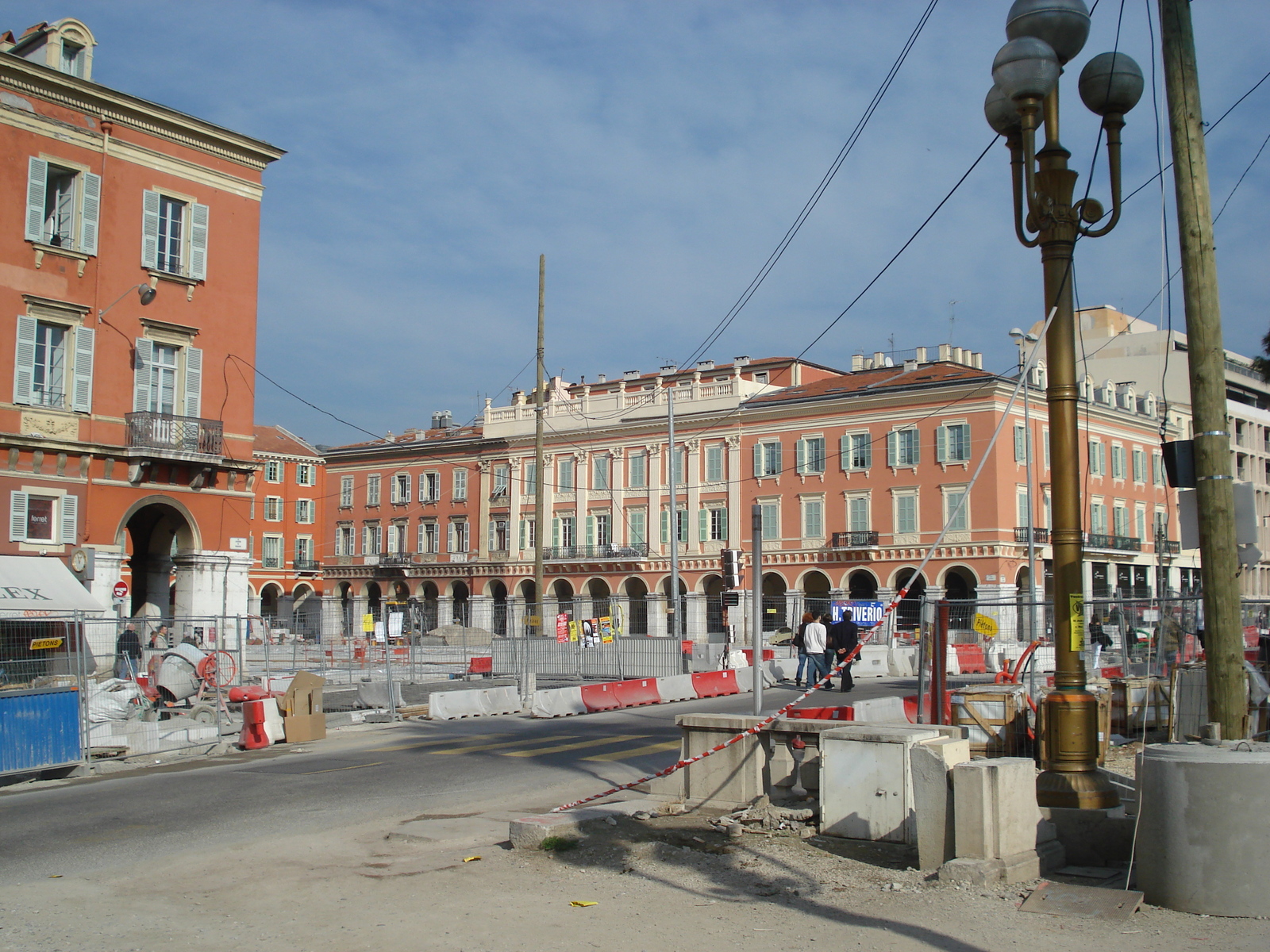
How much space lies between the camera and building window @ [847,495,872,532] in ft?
191

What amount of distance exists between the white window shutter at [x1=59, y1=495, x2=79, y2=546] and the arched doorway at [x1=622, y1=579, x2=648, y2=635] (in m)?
40.2

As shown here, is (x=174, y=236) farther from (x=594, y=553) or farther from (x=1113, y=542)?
(x=1113, y=542)

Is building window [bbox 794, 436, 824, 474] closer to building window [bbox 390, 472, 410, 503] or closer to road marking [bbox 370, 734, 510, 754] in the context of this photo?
building window [bbox 390, 472, 410, 503]

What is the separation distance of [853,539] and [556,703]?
39.4 metres

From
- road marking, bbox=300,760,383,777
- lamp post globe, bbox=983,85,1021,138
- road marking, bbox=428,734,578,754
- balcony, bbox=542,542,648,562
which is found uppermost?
lamp post globe, bbox=983,85,1021,138

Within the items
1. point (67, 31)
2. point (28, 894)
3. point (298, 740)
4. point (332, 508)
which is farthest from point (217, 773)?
point (332, 508)


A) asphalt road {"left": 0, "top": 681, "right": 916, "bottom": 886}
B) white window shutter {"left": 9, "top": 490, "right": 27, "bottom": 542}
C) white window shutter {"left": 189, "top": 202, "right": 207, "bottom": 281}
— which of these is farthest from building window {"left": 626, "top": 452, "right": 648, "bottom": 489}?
asphalt road {"left": 0, "top": 681, "right": 916, "bottom": 886}

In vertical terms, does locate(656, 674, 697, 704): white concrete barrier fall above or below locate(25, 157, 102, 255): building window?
below

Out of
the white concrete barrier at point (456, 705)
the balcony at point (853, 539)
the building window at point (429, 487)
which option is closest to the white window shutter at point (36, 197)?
the white concrete barrier at point (456, 705)

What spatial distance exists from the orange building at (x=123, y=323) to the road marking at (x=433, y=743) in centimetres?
1284

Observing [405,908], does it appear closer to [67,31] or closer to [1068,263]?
[1068,263]

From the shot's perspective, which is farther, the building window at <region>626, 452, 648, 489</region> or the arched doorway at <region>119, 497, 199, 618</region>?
the building window at <region>626, 452, 648, 489</region>

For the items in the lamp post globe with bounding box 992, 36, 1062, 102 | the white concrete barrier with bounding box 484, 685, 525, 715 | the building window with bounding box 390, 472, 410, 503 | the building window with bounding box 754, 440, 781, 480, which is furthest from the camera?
the building window with bounding box 390, 472, 410, 503

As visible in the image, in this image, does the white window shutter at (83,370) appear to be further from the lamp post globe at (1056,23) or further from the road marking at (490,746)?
the lamp post globe at (1056,23)
